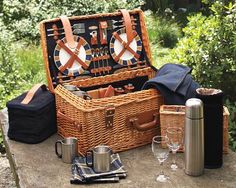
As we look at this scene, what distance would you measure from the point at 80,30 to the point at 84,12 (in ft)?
16.4

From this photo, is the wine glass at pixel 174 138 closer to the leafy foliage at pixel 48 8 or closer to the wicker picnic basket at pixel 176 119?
the wicker picnic basket at pixel 176 119

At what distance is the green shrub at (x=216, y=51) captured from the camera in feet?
14.0

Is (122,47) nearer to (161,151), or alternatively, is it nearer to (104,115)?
(104,115)

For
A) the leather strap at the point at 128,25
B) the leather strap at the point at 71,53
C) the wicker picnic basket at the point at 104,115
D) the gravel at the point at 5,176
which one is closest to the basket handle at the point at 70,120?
the wicker picnic basket at the point at 104,115

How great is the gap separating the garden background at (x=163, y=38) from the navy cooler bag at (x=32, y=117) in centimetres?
161

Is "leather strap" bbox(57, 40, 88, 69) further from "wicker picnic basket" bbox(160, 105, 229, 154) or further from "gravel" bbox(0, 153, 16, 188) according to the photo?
"gravel" bbox(0, 153, 16, 188)

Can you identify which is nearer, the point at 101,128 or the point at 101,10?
the point at 101,128

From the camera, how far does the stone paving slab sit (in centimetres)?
233

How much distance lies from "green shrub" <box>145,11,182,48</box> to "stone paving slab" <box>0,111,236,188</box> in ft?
15.0

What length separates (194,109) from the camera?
2295 mm

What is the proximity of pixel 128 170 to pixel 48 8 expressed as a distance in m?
6.12

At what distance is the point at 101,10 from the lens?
8.02 m

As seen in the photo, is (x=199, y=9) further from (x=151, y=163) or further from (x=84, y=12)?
(x=151, y=163)

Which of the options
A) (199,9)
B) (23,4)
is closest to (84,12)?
(23,4)
